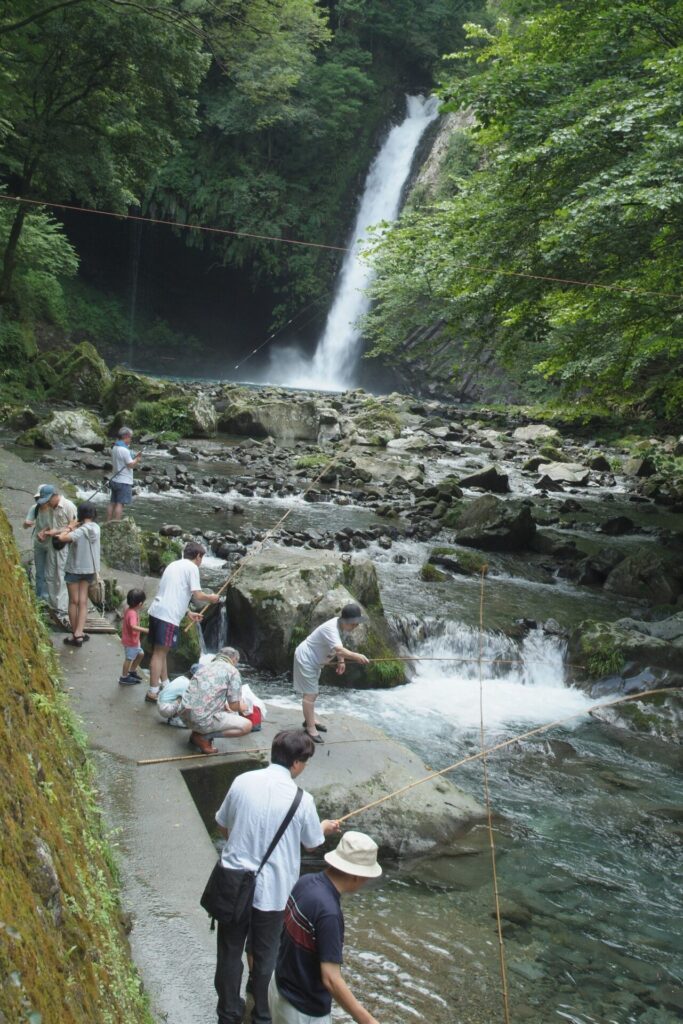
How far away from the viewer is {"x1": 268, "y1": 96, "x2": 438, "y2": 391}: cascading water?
143 feet

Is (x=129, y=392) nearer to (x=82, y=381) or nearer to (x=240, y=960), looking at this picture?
(x=82, y=381)

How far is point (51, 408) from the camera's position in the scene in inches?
917

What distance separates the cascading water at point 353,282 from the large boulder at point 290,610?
3466 cm

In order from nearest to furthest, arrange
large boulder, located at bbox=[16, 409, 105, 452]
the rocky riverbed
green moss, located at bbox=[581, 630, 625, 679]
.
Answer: the rocky riverbed, green moss, located at bbox=[581, 630, 625, 679], large boulder, located at bbox=[16, 409, 105, 452]

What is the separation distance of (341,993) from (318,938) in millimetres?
187

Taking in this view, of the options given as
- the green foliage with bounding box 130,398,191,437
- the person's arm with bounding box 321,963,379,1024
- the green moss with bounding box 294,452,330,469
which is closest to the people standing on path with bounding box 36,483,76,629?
the person's arm with bounding box 321,963,379,1024

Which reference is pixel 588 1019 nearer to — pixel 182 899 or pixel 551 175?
pixel 182 899

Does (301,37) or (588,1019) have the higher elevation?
(301,37)

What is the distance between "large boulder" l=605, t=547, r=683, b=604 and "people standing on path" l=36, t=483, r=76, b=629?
27.7 ft

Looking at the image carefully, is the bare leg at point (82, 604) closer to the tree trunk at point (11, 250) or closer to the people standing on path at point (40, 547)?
the people standing on path at point (40, 547)

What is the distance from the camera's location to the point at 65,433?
1912cm

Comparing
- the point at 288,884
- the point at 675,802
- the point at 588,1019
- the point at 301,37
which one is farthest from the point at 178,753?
the point at 301,37

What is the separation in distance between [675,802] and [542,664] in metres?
3.13

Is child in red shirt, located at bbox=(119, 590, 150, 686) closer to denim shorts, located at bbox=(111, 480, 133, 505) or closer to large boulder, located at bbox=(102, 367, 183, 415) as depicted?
denim shorts, located at bbox=(111, 480, 133, 505)
